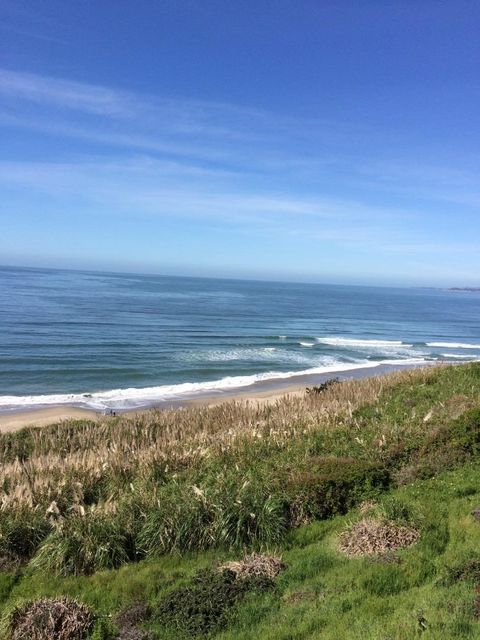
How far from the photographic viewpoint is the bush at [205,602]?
5734 millimetres

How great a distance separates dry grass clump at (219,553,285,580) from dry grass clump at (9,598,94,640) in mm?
1899

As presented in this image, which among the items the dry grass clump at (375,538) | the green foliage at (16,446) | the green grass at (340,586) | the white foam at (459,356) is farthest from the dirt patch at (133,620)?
the white foam at (459,356)

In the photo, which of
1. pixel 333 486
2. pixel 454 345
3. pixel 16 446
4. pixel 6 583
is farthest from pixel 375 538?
pixel 454 345

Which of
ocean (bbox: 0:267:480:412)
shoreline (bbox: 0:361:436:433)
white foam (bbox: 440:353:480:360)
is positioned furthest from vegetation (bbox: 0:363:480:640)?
white foam (bbox: 440:353:480:360)

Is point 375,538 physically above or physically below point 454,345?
above

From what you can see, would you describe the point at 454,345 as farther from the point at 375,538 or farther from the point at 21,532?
the point at 21,532

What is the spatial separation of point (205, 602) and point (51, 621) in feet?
5.43

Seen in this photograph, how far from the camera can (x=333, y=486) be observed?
8992 mm

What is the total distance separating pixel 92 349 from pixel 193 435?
2669 cm

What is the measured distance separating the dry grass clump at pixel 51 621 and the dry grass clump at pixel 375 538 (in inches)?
135

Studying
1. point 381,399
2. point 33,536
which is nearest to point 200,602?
point 33,536

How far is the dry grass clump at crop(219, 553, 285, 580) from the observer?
6.73 metres

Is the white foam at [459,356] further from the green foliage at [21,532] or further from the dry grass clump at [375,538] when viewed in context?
the green foliage at [21,532]

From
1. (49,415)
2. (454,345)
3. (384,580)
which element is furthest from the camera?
(454,345)
